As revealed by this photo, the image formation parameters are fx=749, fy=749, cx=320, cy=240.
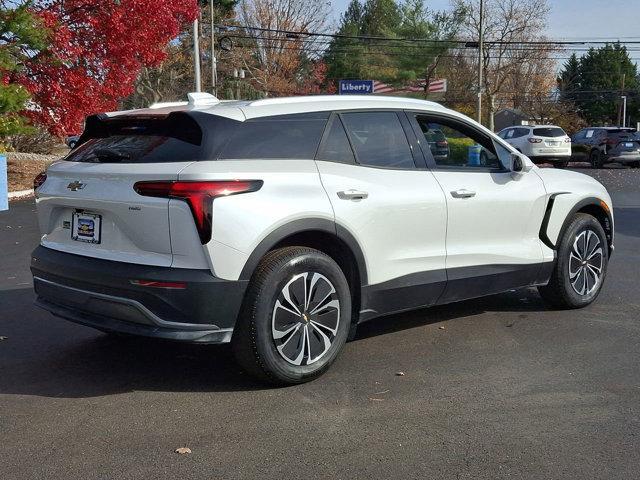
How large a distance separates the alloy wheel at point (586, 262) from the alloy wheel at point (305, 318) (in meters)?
2.67

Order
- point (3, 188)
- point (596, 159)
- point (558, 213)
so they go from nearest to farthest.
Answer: point (558, 213) → point (3, 188) → point (596, 159)

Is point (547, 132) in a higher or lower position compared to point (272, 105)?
higher

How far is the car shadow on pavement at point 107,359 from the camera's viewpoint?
4.62 m

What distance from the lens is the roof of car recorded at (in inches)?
180

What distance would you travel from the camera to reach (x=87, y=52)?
16.6 m

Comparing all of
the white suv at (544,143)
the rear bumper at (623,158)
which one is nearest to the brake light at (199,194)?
the white suv at (544,143)

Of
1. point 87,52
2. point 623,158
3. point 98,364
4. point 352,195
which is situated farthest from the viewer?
point 623,158

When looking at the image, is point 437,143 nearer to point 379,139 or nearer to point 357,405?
point 379,139


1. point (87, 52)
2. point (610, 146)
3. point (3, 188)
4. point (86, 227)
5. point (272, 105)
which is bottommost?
point (3, 188)

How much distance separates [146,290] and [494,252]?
2.76m

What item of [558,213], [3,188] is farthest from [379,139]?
[3,188]

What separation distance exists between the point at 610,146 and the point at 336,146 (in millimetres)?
26313

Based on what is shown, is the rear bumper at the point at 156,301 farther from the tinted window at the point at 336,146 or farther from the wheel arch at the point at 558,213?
the wheel arch at the point at 558,213

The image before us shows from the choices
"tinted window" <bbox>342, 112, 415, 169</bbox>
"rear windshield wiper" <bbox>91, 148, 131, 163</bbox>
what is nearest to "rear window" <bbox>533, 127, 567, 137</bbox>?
"tinted window" <bbox>342, 112, 415, 169</bbox>
